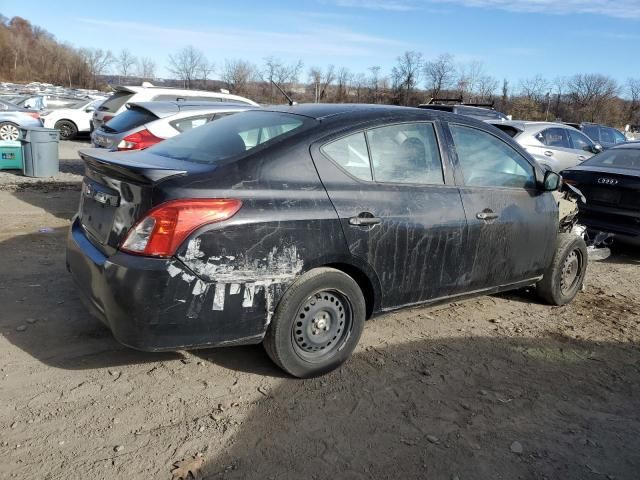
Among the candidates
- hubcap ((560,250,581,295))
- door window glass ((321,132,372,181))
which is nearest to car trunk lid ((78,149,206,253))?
door window glass ((321,132,372,181))

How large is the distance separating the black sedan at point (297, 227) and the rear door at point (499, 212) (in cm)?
1

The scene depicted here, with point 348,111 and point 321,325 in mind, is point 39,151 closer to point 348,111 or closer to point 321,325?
point 348,111

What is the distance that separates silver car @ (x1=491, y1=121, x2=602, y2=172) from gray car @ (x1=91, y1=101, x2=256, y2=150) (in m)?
5.61

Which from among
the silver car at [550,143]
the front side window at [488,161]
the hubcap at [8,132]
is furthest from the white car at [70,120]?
the front side window at [488,161]

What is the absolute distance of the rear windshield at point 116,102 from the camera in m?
11.4

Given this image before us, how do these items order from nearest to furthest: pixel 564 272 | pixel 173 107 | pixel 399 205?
→ pixel 399 205 → pixel 564 272 → pixel 173 107

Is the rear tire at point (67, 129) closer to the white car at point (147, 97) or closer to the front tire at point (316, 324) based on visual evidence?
the white car at point (147, 97)

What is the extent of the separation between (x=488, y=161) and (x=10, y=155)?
31.4 ft

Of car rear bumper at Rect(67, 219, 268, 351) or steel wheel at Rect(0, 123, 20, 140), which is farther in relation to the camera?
steel wheel at Rect(0, 123, 20, 140)

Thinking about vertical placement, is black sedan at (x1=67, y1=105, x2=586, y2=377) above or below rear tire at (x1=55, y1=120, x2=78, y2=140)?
above

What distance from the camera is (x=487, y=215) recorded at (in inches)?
158

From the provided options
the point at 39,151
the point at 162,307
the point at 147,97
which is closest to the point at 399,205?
the point at 162,307

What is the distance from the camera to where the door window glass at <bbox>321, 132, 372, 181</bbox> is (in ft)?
11.0

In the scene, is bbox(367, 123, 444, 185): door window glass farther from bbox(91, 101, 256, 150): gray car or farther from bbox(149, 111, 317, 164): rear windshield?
bbox(91, 101, 256, 150): gray car
